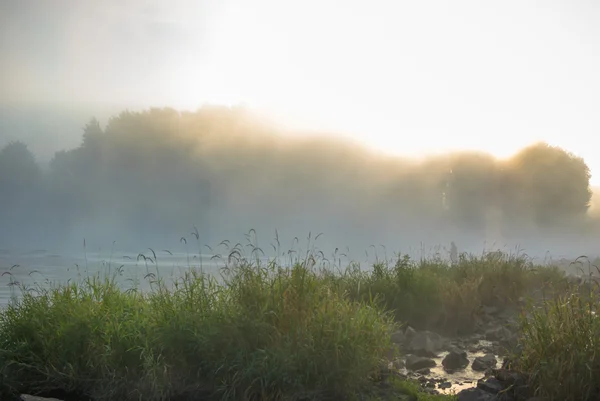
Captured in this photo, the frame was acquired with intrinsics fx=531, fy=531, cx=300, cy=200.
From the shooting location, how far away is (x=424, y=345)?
10.0 m

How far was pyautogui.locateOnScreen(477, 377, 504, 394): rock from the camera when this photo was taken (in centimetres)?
679

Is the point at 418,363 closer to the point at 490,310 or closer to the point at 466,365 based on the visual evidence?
the point at 466,365

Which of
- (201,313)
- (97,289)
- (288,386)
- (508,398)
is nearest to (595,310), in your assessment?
(508,398)

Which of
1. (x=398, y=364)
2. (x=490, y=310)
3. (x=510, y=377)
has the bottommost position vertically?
(x=490, y=310)

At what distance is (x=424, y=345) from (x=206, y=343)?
16.0 ft

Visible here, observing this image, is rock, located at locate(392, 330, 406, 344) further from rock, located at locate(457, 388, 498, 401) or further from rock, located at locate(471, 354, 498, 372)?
rock, located at locate(457, 388, 498, 401)

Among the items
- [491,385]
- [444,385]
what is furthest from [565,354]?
[444,385]

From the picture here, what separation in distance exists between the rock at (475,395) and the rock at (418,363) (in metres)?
1.92

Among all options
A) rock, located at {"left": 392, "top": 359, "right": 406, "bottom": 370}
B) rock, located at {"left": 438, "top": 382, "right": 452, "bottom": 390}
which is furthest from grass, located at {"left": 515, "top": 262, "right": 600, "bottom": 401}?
rock, located at {"left": 392, "top": 359, "right": 406, "bottom": 370}

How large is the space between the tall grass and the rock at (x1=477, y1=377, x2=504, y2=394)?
1.31 m

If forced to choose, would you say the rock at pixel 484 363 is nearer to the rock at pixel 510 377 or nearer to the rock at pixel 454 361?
the rock at pixel 454 361

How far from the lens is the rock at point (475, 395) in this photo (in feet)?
21.8

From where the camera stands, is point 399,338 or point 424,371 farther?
point 399,338

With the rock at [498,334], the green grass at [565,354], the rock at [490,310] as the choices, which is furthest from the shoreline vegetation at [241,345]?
the rock at [490,310]
